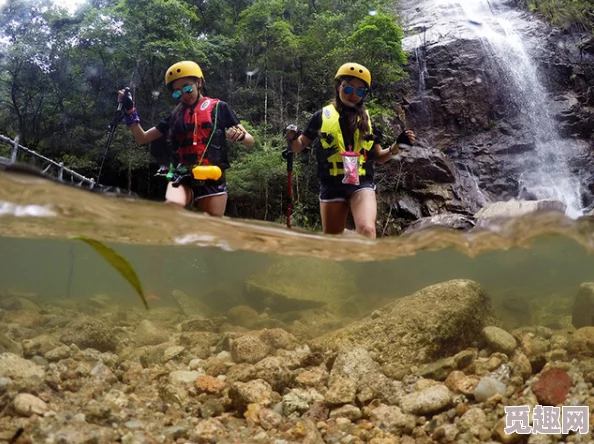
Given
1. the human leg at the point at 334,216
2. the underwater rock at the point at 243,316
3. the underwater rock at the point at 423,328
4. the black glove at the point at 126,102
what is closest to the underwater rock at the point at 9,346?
the underwater rock at the point at 243,316

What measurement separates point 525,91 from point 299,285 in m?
12.7

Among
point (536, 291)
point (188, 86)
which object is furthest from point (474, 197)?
point (188, 86)

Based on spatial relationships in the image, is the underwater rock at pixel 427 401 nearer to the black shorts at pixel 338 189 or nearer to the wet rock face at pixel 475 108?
the black shorts at pixel 338 189

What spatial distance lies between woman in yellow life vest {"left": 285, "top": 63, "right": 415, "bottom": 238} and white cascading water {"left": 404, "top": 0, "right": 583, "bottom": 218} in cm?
902

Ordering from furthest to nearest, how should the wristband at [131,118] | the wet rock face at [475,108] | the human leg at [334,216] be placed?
the wet rock face at [475,108], the human leg at [334,216], the wristband at [131,118]

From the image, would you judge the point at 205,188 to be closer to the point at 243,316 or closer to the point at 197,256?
the point at 197,256

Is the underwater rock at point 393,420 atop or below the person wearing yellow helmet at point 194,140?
below

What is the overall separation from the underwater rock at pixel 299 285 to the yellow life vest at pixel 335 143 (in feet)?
2.69

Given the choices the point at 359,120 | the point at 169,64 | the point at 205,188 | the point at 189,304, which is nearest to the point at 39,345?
the point at 189,304

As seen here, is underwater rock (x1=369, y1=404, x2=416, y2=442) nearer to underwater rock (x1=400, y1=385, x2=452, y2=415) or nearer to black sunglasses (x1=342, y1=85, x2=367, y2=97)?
underwater rock (x1=400, y1=385, x2=452, y2=415)

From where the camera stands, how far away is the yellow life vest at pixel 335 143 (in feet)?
11.7

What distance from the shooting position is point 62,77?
6535 millimetres

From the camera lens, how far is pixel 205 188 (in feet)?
11.0

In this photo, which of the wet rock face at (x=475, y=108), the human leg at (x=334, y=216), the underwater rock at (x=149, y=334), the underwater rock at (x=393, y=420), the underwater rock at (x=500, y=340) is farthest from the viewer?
the wet rock face at (x=475, y=108)
